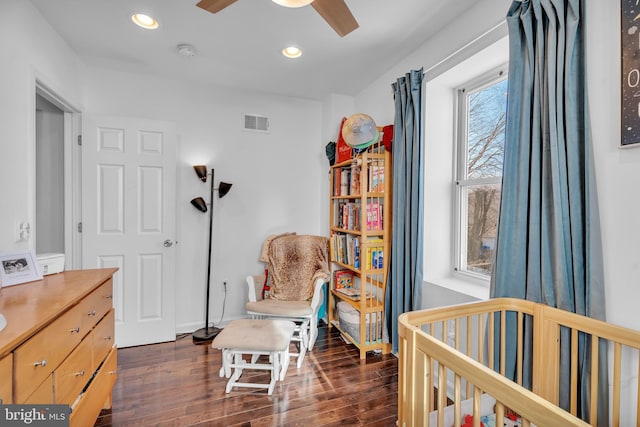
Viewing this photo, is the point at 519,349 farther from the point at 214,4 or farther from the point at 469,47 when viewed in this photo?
the point at 214,4

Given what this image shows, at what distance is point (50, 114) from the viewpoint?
8.62 feet

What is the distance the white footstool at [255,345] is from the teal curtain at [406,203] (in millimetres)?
880

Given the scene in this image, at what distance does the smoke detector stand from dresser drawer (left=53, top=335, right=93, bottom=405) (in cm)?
205

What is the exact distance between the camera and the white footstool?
6.40ft

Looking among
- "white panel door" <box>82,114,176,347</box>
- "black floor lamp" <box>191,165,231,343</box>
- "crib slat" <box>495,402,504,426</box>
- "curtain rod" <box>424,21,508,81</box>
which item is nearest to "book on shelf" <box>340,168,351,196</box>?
"curtain rod" <box>424,21,508,81</box>

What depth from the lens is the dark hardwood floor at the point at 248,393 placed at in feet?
5.83

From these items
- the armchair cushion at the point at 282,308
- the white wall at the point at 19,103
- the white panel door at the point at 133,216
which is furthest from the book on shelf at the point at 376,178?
the white wall at the point at 19,103

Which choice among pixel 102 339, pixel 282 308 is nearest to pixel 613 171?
pixel 282 308

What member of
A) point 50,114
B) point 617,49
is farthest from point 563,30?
point 50,114

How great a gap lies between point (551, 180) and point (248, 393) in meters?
2.13

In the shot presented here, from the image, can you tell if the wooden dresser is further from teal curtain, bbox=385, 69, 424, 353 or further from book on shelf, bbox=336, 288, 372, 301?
teal curtain, bbox=385, 69, 424, 353

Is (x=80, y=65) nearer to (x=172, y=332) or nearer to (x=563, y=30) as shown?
(x=172, y=332)

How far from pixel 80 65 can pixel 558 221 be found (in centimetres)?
358

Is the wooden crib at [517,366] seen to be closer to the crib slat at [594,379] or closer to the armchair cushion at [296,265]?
the crib slat at [594,379]
